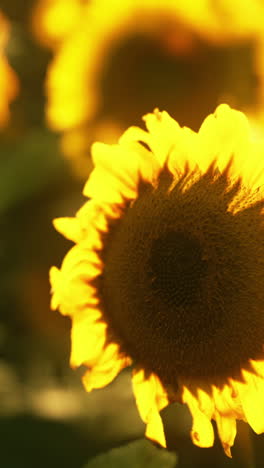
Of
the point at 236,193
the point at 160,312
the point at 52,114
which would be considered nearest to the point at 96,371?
the point at 160,312

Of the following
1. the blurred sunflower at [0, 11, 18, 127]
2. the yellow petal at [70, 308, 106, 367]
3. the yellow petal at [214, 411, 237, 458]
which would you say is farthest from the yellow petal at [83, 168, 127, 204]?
the blurred sunflower at [0, 11, 18, 127]

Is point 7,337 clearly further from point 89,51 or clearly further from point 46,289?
point 89,51

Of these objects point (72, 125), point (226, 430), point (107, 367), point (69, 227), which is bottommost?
point (226, 430)

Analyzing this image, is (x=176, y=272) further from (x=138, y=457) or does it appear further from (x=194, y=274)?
(x=138, y=457)

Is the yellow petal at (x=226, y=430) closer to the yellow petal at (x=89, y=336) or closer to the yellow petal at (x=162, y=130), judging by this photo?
the yellow petal at (x=89, y=336)

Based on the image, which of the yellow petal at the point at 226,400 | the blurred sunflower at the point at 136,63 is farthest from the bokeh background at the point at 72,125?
the yellow petal at the point at 226,400

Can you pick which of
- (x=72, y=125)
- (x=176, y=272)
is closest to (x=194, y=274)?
(x=176, y=272)
